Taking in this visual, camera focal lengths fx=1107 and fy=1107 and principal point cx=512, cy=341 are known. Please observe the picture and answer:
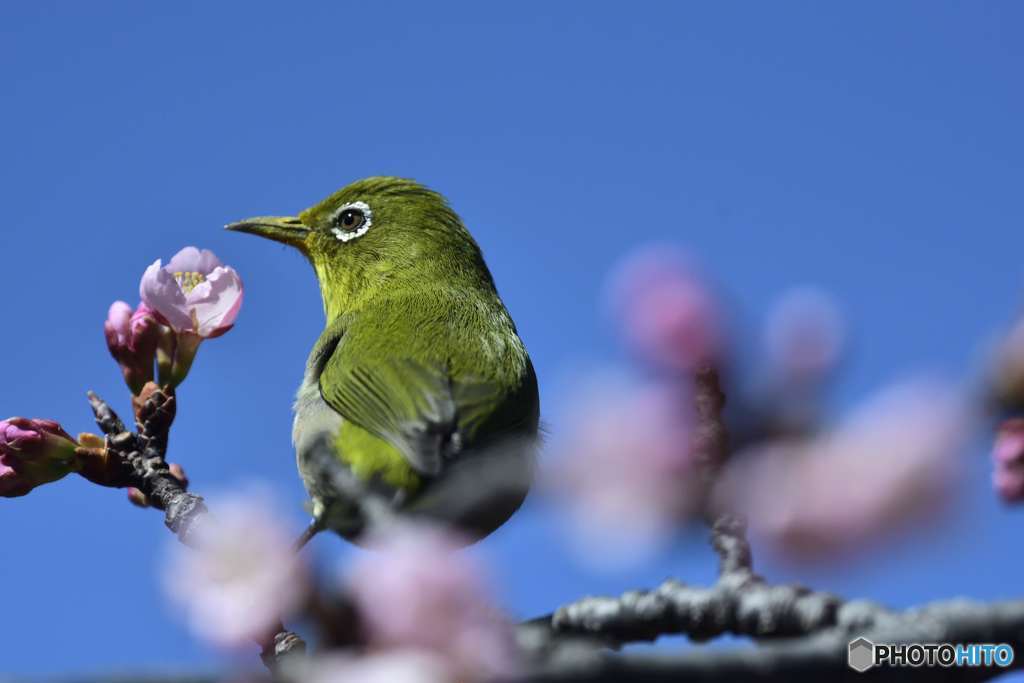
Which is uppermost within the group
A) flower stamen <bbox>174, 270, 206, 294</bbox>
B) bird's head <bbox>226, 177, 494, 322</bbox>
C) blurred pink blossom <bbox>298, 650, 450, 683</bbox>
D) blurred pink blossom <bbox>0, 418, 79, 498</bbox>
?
bird's head <bbox>226, 177, 494, 322</bbox>

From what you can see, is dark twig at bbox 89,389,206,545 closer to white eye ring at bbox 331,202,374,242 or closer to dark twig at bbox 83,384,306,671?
dark twig at bbox 83,384,306,671

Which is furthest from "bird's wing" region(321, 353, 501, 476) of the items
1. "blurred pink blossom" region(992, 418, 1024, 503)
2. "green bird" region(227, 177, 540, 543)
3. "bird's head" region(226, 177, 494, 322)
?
"blurred pink blossom" region(992, 418, 1024, 503)

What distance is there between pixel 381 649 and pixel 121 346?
235cm

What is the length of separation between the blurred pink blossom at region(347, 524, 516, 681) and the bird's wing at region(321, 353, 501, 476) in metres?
1.89

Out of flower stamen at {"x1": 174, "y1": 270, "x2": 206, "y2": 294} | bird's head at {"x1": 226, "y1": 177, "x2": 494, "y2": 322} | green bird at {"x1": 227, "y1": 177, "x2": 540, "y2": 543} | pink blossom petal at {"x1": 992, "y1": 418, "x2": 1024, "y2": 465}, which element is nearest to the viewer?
pink blossom petal at {"x1": 992, "y1": 418, "x2": 1024, "y2": 465}

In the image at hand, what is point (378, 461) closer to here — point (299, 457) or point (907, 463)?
point (299, 457)

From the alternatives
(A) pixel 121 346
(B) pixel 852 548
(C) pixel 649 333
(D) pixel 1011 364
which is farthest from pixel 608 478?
(A) pixel 121 346

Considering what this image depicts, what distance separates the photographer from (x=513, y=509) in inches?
166

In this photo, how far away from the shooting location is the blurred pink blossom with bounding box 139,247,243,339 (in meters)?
3.69

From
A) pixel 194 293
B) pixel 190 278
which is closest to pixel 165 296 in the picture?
pixel 194 293

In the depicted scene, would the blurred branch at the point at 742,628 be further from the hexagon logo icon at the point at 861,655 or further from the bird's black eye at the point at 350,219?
the bird's black eye at the point at 350,219

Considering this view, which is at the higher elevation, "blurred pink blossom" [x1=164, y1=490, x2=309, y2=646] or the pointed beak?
the pointed beak

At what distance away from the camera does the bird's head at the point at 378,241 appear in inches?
241

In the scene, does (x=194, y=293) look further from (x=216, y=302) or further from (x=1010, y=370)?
(x=1010, y=370)
